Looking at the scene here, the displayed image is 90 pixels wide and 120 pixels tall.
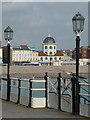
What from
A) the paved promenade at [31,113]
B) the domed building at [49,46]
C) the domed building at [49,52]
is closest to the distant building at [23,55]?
the domed building at [49,52]

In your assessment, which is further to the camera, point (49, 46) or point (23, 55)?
point (49, 46)

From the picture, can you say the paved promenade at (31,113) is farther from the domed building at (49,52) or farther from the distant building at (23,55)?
the domed building at (49,52)

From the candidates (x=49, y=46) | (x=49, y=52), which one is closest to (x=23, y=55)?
(x=49, y=52)

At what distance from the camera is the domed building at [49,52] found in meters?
160

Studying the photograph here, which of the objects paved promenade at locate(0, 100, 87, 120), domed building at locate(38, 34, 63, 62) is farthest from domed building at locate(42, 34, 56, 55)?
paved promenade at locate(0, 100, 87, 120)

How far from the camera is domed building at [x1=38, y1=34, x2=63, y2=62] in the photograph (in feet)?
526

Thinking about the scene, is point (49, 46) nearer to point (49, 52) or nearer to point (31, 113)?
point (49, 52)

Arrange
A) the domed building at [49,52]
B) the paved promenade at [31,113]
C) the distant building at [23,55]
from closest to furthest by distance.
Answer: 1. the paved promenade at [31,113]
2. the distant building at [23,55]
3. the domed building at [49,52]

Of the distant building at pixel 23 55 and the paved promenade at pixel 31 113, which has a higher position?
the distant building at pixel 23 55

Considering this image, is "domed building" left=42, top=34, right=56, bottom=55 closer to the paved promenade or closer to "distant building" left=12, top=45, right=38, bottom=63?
"distant building" left=12, top=45, right=38, bottom=63

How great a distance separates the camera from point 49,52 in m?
162

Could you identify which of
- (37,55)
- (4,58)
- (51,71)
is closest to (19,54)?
(37,55)

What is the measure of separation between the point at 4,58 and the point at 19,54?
137 meters

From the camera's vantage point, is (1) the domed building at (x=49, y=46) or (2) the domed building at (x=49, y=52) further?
(1) the domed building at (x=49, y=46)
